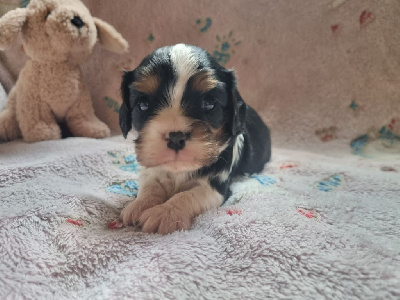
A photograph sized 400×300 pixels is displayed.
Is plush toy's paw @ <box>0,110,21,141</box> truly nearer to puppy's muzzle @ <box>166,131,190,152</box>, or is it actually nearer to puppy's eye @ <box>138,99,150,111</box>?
puppy's eye @ <box>138,99,150,111</box>

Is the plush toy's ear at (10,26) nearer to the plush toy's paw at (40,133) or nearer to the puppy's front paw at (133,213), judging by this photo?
the plush toy's paw at (40,133)

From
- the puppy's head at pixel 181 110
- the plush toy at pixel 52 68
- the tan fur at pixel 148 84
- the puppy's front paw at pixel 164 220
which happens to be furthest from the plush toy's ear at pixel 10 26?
the puppy's front paw at pixel 164 220

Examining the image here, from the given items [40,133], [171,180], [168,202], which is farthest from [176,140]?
[40,133]

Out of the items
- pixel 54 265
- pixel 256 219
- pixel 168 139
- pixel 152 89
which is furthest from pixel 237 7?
pixel 54 265

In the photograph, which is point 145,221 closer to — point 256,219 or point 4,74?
point 256,219

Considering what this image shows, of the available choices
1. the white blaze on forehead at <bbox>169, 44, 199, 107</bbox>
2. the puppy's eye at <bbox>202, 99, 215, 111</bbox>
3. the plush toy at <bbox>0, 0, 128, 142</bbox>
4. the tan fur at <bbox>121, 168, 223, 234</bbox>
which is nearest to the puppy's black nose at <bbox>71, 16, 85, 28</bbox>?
the plush toy at <bbox>0, 0, 128, 142</bbox>
